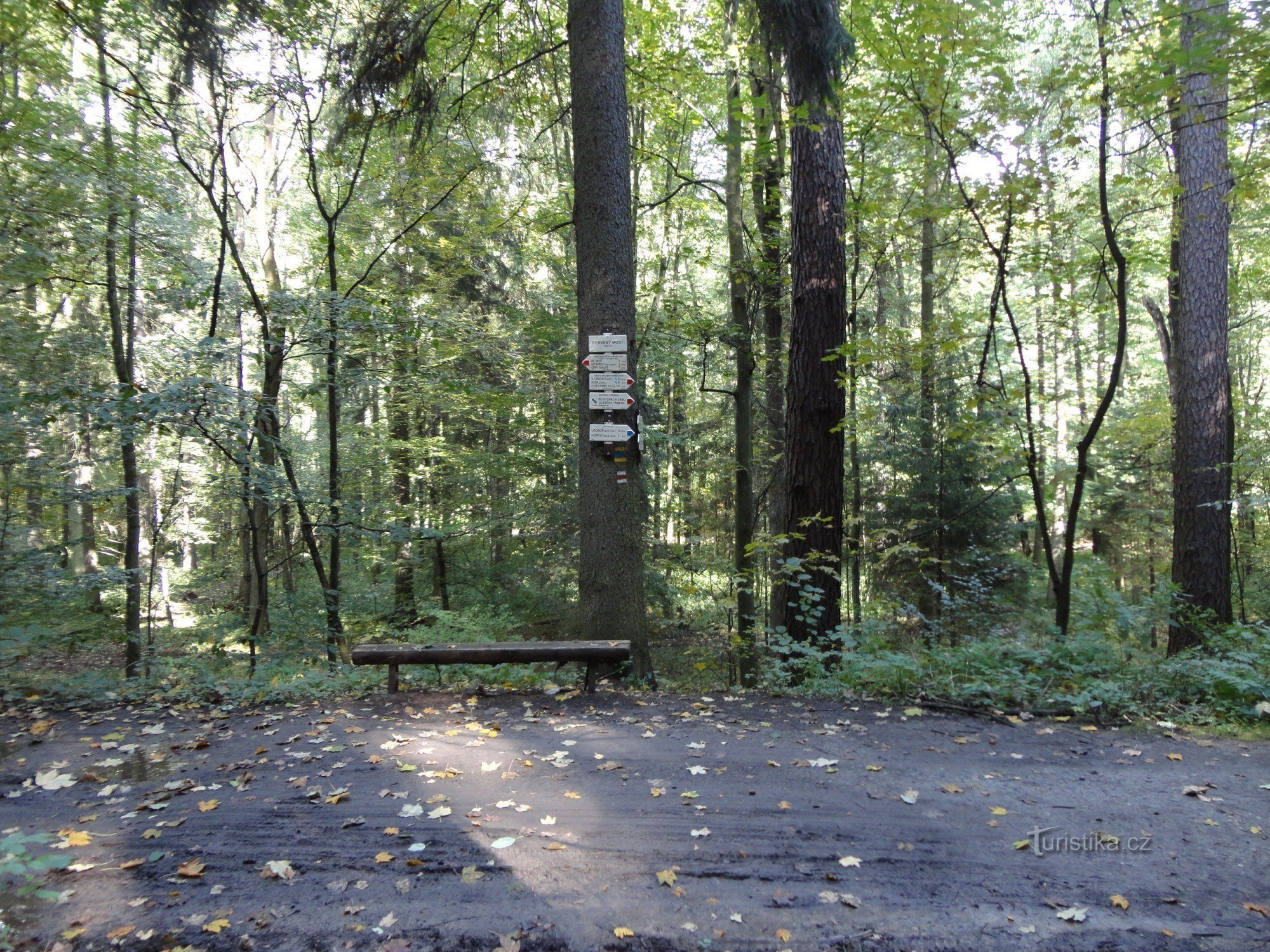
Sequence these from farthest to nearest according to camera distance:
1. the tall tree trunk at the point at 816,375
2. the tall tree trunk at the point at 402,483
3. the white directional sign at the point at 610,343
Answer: the tall tree trunk at the point at 402,483 → the tall tree trunk at the point at 816,375 → the white directional sign at the point at 610,343

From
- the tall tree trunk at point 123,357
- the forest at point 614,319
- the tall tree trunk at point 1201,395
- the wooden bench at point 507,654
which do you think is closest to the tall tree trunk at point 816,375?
the forest at point 614,319

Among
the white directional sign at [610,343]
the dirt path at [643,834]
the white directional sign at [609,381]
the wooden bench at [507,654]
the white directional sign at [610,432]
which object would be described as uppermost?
the white directional sign at [610,343]

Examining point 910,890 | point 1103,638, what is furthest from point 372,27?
point 1103,638

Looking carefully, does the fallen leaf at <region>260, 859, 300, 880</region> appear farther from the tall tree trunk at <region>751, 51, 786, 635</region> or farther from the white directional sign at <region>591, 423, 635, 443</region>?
the tall tree trunk at <region>751, 51, 786, 635</region>

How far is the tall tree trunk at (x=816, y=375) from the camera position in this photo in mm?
6996

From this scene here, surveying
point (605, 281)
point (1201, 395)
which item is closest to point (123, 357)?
point (605, 281)

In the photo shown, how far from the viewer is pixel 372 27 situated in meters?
6.91

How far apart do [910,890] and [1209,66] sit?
5.55 metres

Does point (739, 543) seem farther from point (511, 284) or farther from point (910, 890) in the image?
point (511, 284)

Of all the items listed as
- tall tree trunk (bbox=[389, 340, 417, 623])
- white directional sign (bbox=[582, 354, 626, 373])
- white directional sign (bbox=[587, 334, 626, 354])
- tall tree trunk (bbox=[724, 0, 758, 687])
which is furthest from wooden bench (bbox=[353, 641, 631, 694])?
tall tree trunk (bbox=[389, 340, 417, 623])

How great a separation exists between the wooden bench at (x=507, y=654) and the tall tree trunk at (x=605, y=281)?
15.7 inches

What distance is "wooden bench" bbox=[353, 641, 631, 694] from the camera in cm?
570

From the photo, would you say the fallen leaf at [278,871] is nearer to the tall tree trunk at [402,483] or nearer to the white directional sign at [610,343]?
the white directional sign at [610,343]

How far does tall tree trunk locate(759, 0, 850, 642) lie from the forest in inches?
1.7
